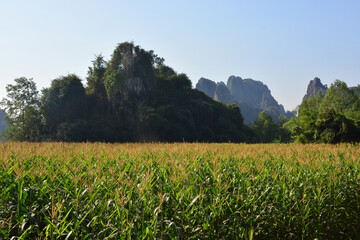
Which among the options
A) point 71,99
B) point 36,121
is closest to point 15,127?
point 36,121

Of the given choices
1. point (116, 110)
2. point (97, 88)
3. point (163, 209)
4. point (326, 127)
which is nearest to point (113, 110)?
point (116, 110)

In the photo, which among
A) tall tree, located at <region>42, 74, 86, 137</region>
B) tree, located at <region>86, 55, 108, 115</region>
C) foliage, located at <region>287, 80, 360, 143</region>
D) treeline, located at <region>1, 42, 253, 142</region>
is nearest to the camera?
foliage, located at <region>287, 80, 360, 143</region>

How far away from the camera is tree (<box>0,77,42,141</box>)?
33.7 metres

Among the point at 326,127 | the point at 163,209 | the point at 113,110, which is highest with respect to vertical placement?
→ the point at 113,110

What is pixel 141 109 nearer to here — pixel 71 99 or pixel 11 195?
pixel 71 99

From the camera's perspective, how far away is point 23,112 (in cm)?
3512

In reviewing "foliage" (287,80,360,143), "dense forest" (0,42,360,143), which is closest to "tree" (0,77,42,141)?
"dense forest" (0,42,360,143)

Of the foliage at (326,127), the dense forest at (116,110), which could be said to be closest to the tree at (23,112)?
the dense forest at (116,110)

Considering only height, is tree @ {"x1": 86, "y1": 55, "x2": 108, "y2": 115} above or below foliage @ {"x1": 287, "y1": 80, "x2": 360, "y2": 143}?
above

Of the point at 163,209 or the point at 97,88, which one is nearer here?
the point at 163,209

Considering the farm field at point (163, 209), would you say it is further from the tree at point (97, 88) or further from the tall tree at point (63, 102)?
the tree at point (97, 88)

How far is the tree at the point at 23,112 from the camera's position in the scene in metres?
33.7

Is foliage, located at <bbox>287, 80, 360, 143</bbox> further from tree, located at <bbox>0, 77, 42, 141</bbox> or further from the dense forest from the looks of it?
tree, located at <bbox>0, 77, 42, 141</bbox>

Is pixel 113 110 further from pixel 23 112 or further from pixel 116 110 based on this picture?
pixel 23 112
